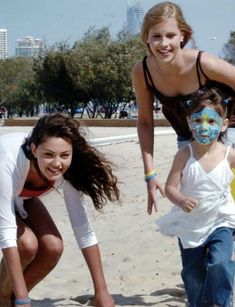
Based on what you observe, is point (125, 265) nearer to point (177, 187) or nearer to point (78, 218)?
point (78, 218)

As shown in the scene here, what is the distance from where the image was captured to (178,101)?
12.8ft

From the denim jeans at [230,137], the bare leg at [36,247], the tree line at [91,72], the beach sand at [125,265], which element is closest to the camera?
the denim jeans at [230,137]

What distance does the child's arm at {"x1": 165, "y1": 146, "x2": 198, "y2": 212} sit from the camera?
11.4 feet

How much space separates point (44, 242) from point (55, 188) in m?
0.35

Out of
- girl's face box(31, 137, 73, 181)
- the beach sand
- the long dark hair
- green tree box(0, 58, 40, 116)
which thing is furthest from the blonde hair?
green tree box(0, 58, 40, 116)

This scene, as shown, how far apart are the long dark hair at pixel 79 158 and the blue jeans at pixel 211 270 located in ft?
2.07

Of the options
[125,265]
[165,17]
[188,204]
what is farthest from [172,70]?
[125,265]

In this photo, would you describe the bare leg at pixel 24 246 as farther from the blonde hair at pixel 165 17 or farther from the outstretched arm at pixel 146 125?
the blonde hair at pixel 165 17

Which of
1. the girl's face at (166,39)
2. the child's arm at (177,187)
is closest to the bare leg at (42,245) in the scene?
the child's arm at (177,187)

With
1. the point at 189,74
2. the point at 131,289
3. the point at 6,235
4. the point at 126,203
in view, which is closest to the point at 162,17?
the point at 189,74

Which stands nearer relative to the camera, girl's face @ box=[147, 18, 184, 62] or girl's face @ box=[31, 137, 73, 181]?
girl's face @ box=[31, 137, 73, 181]

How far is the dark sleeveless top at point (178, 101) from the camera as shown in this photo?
150 inches

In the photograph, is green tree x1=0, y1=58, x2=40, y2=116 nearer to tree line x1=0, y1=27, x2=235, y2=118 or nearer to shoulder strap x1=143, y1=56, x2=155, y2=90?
tree line x1=0, y1=27, x2=235, y2=118

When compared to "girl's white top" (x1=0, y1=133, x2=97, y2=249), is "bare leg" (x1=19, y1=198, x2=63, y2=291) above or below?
below
